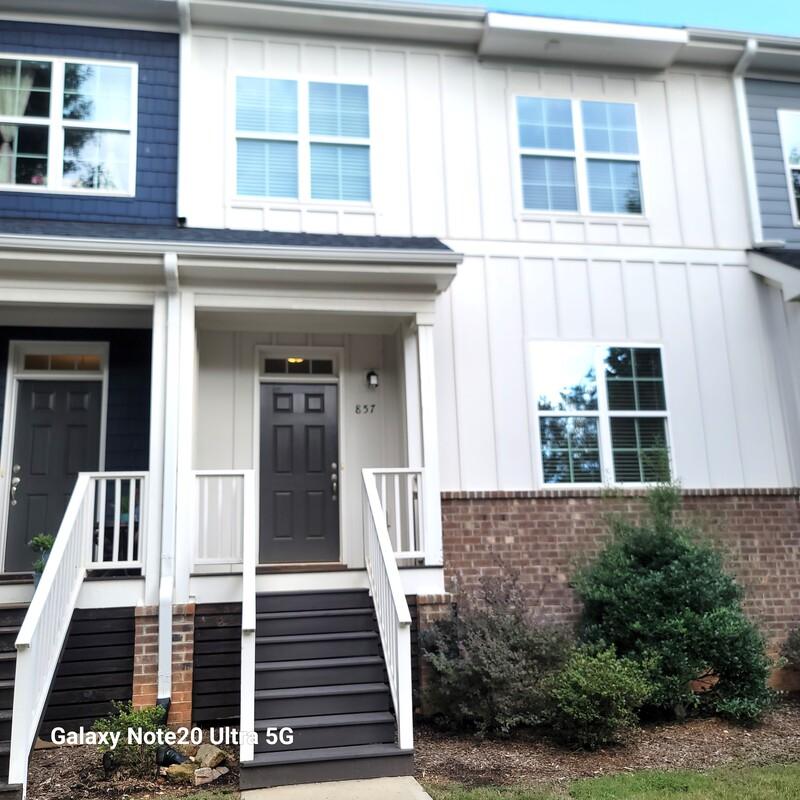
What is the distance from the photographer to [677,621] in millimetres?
6371

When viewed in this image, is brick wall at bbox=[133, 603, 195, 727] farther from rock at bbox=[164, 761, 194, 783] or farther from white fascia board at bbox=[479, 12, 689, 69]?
white fascia board at bbox=[479, 12, 689, 69]

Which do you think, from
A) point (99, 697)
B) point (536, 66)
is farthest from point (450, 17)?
point (99, 697)

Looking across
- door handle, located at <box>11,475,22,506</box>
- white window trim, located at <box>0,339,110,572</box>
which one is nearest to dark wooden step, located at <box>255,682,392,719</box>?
white window trim, located at <box>0,339,110,572</box>

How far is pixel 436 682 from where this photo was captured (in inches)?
251

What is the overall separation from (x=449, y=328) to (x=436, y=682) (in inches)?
141

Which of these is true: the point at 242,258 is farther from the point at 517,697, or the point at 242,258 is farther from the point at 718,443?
the point at 718,443

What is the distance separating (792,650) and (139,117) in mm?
8558

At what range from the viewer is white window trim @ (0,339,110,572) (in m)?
7.62

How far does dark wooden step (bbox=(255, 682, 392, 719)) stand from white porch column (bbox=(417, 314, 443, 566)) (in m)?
1.53

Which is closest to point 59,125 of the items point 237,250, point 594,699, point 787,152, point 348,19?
point 237,250

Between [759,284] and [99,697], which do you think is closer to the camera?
[99,697]

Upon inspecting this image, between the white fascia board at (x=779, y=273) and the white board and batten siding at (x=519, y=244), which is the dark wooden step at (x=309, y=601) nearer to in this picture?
the white board and batten siding at (x=519, y=244)

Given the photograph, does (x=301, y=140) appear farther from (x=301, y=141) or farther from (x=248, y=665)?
(x=248, y=665)

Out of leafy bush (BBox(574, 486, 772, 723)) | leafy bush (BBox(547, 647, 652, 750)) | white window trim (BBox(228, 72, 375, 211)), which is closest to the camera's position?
leafy bush (BBox(547, 647, 652, 750))
